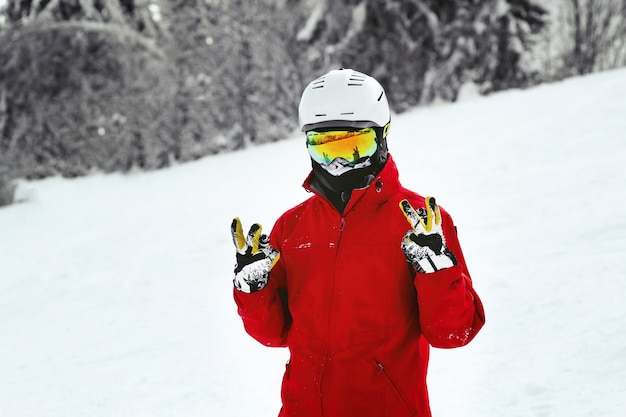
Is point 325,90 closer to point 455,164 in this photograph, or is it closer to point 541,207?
point 541,207

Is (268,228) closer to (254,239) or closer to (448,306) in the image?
(254,239)

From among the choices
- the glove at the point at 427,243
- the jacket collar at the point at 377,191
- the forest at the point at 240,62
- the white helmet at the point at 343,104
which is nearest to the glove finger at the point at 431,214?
the glove at the point at 427,243

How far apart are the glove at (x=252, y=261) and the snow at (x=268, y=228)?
63.1 inches

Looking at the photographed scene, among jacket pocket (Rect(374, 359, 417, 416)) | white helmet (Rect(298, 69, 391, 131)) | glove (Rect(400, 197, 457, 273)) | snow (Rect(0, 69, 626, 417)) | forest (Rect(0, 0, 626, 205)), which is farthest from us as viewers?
forest (Rect(0, 0, 626, 205))

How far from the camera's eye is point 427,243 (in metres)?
1.65

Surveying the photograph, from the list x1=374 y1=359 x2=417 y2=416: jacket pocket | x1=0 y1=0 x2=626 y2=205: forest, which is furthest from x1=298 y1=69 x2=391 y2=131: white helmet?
x1=0 y1=0 x2=626 y2=205: forest

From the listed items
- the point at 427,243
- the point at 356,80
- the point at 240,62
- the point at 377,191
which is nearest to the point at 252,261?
the point at 377,191

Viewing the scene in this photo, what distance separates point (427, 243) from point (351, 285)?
0.96 ft

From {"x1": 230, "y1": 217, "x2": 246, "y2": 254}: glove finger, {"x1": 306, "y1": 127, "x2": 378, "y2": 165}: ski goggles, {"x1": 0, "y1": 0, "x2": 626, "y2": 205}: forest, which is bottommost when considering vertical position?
{"x1": 0, "y1": 0, "x2": 626, "y2": 205}: forest

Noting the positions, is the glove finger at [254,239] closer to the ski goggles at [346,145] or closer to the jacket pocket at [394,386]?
the ski goggles at [346,145]

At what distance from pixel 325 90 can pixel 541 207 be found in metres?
4.32

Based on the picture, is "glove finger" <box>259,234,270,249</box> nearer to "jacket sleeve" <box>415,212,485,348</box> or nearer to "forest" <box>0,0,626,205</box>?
"jacket sleeve" <box>415,212,485,348</box>

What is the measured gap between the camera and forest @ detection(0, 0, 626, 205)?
13141mm

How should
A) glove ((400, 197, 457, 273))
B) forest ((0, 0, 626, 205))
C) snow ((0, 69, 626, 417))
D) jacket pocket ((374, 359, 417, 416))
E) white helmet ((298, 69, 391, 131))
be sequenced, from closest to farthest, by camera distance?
glove ((400, 197, 457, 273)) < jacket pocket ((374, 359, 417, 416)) < white helmet ((298, 69, 391, 131)) < snow ((0, 69, 626, 417)) < forest ((0, 0, 626, 205))
